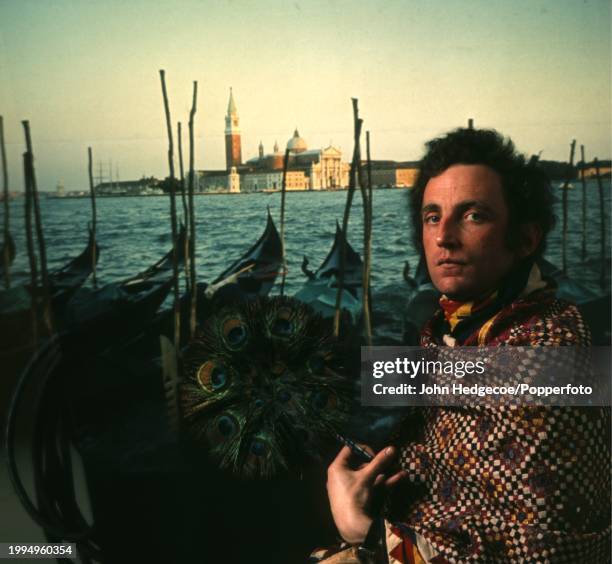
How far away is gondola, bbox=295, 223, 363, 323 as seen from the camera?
1386mm

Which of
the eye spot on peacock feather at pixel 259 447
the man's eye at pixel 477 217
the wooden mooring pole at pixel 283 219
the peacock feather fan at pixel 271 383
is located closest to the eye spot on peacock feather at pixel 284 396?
the peacock feather fan at pixel 271 383

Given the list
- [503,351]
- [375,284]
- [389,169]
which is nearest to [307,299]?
[375,284]

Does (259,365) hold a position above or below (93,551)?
above

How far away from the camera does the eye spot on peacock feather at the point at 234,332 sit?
142 centimetres

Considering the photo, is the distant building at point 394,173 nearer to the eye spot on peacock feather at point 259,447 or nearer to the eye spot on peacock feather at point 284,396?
the eye spot on peacock feather at point 284,396

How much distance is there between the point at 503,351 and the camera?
120cm

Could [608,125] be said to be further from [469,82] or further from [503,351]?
[503,351]

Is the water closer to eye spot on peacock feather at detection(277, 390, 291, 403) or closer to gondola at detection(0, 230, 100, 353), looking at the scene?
gondola at detection(0, 230, 100, 353)

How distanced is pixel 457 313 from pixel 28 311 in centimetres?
97

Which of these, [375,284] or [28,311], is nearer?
[375,284]

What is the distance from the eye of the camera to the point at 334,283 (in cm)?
139

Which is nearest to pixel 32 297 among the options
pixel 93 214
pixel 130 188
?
pixel 93 214

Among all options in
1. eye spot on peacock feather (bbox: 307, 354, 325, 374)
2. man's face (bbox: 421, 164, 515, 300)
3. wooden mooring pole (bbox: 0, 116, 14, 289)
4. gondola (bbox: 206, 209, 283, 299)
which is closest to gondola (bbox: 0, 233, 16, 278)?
wooden mooring pole (bbox: 0, 116, 14, 289)

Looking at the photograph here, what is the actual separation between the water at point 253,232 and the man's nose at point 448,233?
110 mm
